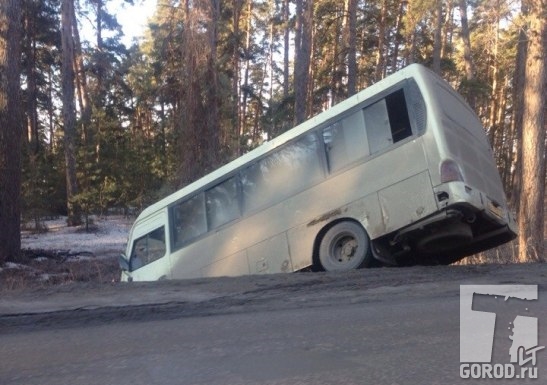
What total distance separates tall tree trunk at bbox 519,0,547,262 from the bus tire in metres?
7.33

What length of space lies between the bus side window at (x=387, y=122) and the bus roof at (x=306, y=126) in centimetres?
23

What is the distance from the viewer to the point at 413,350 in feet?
19.1

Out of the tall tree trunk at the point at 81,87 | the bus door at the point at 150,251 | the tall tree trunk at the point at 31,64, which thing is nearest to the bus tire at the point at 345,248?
the bus door at the point at 150,251

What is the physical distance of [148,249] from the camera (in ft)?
45.1

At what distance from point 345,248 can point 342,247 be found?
0.20ft

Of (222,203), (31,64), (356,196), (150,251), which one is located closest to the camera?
(356,196)

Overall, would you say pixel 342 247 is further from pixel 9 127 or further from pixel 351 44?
pixel 351 44

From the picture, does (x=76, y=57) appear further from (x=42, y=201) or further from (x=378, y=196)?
(x=378, y=196)

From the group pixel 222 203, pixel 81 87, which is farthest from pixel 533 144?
pixel 81 87

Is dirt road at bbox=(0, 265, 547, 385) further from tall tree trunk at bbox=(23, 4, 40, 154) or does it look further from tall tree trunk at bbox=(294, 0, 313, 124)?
tall tree trunk at bbox=(23, 4, 40, 154)

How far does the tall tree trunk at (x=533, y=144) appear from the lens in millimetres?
16828

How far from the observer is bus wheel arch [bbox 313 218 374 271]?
11078mm

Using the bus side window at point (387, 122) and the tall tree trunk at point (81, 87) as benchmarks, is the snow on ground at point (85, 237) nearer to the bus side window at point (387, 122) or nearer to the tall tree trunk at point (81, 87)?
the tall tree trunk at point (81, 87)

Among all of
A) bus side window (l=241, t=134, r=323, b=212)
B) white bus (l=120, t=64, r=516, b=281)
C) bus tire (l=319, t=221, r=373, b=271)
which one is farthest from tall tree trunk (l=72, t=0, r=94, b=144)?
bus tire (l=319, t=221, r=373, b=271)
